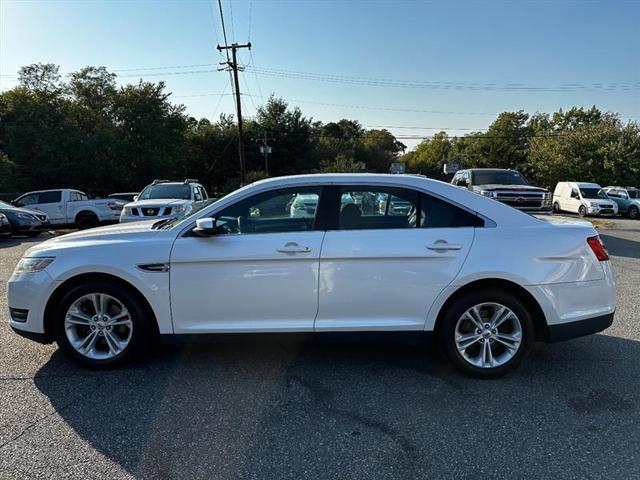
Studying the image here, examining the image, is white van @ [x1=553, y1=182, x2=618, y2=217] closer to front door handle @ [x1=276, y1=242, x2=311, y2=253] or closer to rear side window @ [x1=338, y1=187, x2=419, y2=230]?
rear side window @ [x1=338, y1=187, x2=419, y2=230]

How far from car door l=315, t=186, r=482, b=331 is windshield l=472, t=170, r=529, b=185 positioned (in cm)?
1112

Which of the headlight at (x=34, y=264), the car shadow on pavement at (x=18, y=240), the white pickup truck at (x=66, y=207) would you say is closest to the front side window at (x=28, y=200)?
the white pickup truck at (x=66, y=207)

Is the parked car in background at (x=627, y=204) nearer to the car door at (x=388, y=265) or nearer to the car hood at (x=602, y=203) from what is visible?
the car hood at (x=602, y=203)

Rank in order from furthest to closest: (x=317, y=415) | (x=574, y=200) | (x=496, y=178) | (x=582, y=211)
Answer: (x=574, y=200)
(x=582, y=211)
(x=496, y=178)
(x=317, y=415)

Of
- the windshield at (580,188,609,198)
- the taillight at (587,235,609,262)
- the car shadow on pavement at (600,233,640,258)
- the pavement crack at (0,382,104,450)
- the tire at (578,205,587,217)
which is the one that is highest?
the taillight at (587,235,609,262)

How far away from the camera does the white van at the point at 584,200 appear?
25.9 meters

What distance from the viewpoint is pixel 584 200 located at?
26.5m

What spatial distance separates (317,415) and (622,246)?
40.7ft

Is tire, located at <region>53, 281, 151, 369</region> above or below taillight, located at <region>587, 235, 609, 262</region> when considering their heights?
below

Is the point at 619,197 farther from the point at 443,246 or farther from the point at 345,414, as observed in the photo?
the point at 345,414

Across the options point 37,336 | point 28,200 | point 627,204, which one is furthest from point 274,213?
point 627,204

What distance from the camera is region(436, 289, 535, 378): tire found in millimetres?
3861

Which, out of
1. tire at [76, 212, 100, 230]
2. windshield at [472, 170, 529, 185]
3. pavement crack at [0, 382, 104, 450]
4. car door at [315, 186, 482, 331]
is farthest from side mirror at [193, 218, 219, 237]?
tire at [76, 212, 100, 230]

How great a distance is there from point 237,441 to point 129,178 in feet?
103
